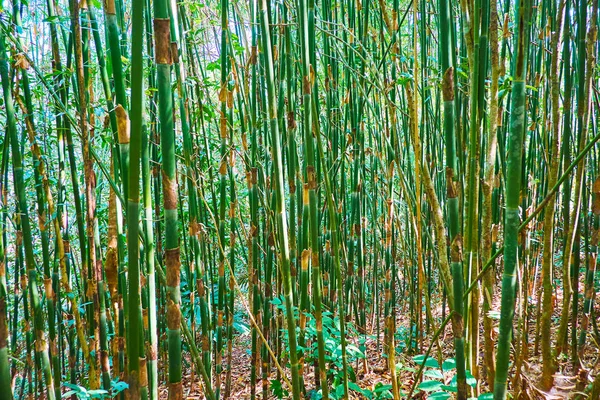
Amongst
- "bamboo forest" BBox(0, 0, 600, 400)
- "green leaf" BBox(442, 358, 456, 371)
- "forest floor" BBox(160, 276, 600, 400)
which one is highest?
"bamboo forest" BBox(0, 0, 600, 400)

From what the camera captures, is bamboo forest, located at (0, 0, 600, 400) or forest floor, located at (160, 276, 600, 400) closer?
bamboo forest, located at (0, 0, 600, 400)

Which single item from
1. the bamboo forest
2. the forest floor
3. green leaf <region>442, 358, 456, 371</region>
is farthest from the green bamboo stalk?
the forest floor

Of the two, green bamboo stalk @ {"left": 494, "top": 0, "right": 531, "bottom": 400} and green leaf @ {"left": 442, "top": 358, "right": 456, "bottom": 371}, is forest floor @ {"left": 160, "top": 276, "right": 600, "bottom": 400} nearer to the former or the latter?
green leaf @ {"left": 442, "top": 358, "right": 456, "bottom": 371}

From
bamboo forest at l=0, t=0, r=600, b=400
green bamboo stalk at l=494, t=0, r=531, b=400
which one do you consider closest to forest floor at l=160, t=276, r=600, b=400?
bamboo forest at l=0, t=0, r=600, b=400

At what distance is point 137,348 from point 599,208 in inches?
57.3

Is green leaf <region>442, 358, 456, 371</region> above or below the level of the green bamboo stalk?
below

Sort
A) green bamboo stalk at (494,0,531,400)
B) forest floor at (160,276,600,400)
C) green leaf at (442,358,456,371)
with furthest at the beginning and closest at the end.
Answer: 1. forest floor at (160,276,600,400)
2. green leaf at (442,358,456,371)
3. green bamboo stalk at (494,0,531,400)

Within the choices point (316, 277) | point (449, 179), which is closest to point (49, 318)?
point (316, 277)

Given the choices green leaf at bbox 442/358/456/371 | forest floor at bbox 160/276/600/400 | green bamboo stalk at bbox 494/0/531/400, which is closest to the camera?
green bamboo stalk at bbox 494/0/531/400

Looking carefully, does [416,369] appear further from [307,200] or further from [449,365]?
[307,200]

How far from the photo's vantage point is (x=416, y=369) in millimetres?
1508

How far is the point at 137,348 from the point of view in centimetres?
73

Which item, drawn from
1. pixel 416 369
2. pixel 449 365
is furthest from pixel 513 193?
pixel 416 369

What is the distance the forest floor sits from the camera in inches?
57.7
